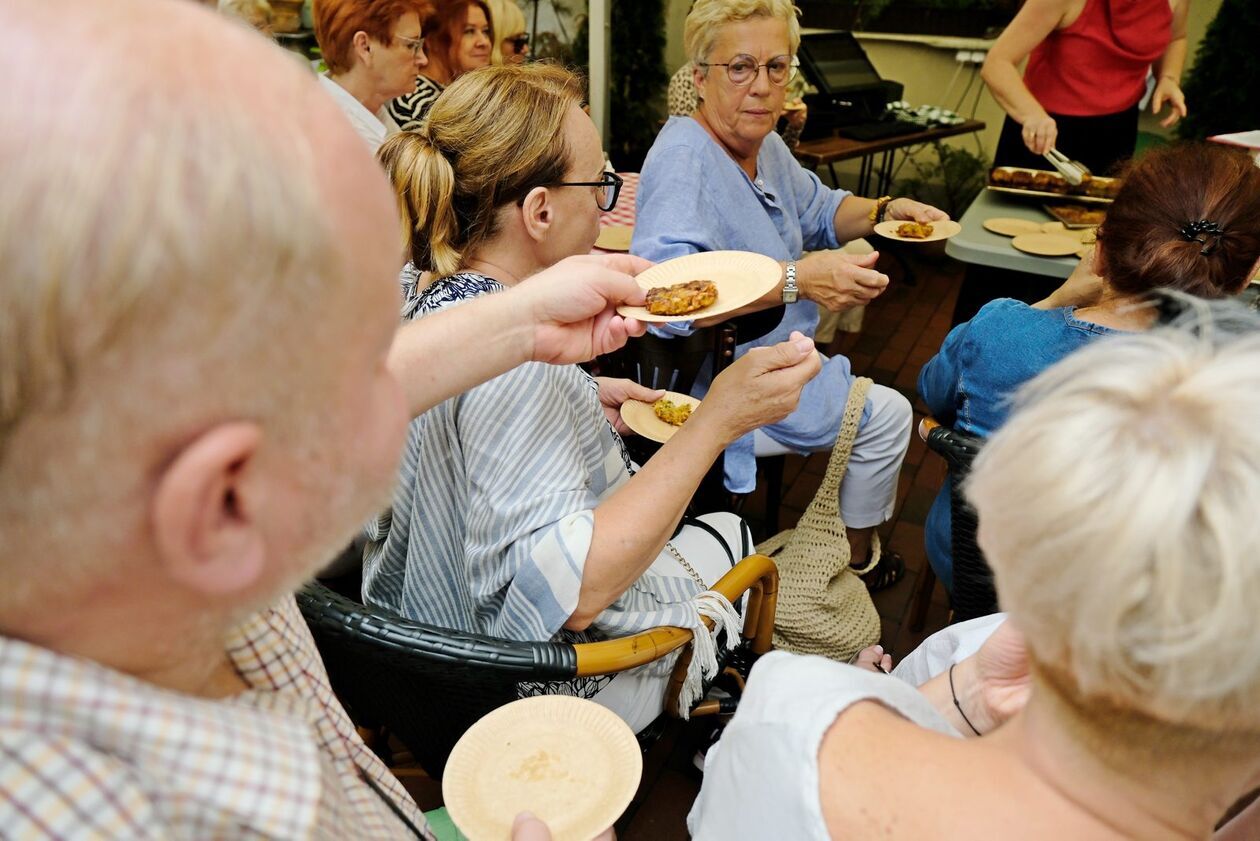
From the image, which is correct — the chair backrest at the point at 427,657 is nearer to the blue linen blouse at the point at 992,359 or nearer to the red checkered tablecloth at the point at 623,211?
the blue linen blouse at the point at 992,359

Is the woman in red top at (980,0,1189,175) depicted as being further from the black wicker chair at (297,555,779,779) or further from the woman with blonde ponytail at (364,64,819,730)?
the black wicker chair at (297,555,779,779)

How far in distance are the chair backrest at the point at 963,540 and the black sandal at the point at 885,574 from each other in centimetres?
86

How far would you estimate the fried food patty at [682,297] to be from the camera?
6.03 ft

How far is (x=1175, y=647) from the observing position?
63 cm

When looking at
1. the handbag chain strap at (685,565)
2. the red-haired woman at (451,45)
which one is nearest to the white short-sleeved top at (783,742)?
the handbag chain strap at (685,565)

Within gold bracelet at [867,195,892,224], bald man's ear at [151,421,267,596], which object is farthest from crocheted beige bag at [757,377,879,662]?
bald man's ear at [151,421,267,596]

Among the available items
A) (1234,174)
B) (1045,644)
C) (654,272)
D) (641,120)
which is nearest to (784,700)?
(1045,644)

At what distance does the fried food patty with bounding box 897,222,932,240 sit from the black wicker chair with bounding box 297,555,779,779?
2.15 metres

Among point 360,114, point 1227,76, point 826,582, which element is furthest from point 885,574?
point 1227,76

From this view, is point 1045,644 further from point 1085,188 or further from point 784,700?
point 1085,188

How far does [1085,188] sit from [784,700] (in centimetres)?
329

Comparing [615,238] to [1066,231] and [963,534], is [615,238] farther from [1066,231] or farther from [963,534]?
[963,534]

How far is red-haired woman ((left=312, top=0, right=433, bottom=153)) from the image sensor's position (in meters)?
3.57

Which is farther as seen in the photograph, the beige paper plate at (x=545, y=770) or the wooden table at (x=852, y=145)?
the wooden table at (x=852, y=145)
